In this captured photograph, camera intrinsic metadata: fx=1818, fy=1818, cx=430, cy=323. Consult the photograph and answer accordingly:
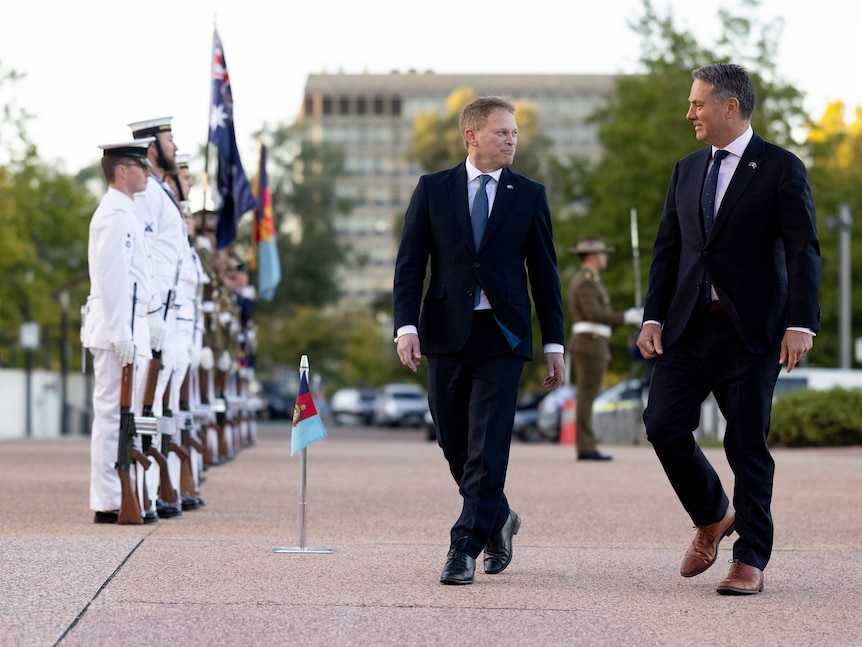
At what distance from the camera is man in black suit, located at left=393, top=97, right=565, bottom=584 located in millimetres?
7383

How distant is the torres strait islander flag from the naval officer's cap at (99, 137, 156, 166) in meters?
2.35

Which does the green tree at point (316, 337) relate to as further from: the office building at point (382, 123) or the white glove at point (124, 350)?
the white glove at point (124, 350)

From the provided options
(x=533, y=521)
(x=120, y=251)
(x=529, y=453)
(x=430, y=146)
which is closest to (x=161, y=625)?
(x=120, y=251)

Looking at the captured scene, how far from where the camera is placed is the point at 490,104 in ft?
24.7

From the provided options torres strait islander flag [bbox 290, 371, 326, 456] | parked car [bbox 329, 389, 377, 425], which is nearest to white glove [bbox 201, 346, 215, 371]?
torres strait islander flag [bbox 290, 371, 326, 456]

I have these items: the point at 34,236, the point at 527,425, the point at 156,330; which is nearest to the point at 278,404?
the point at 34,236

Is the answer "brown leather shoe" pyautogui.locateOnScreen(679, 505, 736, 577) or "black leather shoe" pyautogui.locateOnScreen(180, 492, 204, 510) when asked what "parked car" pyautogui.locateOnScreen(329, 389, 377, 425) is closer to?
"black leather shoe" pyautogui.locateOnScreen(180, 492, 204, 510)

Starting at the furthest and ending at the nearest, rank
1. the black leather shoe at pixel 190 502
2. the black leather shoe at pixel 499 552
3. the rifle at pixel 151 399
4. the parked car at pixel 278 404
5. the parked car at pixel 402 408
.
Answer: the parked car at pixel 278 404 < the parked car at pixel 402 408 < the black leather shoe at pixel 190 502 < the rifle at pixel 151 399 < the black leather shoe at pixel 499 552

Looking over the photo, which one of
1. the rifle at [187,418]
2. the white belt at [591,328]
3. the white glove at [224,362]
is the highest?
the white belt at [591,328]

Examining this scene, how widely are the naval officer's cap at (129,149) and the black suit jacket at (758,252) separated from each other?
3926 mm

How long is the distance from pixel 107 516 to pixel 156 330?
1.12 metres

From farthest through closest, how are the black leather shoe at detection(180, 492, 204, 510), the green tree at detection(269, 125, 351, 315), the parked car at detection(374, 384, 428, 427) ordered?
the green tree at detection(269, 125, 351, 315) → the parked car at detection(374, 384, 428, 427) → the black leather shoe at detection(180, 492, 204, 510)

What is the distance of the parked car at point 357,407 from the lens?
79.9 metres

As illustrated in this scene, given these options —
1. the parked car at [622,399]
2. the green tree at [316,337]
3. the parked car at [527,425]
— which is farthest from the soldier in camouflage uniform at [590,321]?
the green tree at [316,337]
